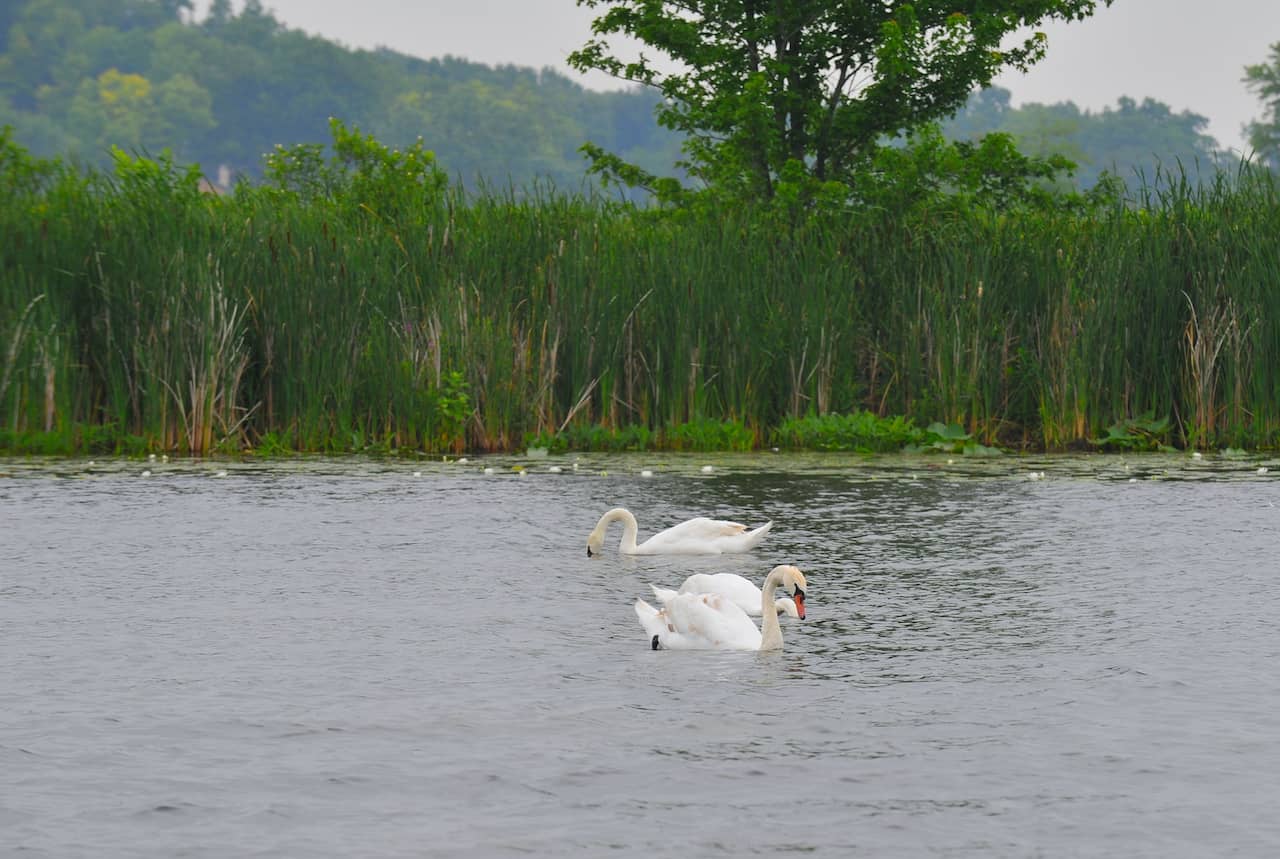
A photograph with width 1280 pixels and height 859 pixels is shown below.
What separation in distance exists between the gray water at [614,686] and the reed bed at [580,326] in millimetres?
3363

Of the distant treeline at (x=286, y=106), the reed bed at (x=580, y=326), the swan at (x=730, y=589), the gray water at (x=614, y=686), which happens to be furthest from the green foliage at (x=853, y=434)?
the distant treeline at (x=286, y=106)

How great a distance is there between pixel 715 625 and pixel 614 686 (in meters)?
0.85

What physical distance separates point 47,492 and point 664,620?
22.7ft

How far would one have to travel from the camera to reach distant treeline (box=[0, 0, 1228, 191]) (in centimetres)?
9762

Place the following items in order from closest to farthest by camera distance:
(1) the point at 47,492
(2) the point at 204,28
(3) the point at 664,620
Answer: (3) the point at 664,620 < (1) the point at 47,492 < (2) the point at 204,28

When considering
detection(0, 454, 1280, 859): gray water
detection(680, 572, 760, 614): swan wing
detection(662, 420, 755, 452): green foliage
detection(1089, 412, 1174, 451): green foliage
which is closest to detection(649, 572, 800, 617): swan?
detection(680, 572, 760, 614): swan wing

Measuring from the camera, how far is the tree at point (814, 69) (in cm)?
2134

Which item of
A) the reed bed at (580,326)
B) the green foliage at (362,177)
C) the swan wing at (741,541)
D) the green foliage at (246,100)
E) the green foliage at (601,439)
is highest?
the green foliage at (246,100)

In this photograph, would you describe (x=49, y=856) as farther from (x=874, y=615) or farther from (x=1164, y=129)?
(x=1164, y=129)

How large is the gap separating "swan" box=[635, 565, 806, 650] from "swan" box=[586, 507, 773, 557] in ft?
7.89

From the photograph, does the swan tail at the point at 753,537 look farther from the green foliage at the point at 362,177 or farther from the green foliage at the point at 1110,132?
the green foliage at the point at 1110,132

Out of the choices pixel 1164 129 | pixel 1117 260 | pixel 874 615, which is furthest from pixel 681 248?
pixel 1164 129

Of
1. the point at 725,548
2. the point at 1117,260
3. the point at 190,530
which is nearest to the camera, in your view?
the point at 725,548

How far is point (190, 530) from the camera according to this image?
37.5ft
